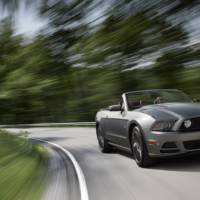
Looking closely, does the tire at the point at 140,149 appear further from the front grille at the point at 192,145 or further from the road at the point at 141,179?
the front grille at the point at 192,145

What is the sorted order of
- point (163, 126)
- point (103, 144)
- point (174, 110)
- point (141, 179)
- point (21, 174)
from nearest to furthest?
point (141, 179), point (163, 126), point (174, 110), point (21, 174), point (103, 144)

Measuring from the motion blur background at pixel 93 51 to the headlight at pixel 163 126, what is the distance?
971 centimetres

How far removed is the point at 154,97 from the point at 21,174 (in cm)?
314

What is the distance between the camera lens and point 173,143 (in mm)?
7574

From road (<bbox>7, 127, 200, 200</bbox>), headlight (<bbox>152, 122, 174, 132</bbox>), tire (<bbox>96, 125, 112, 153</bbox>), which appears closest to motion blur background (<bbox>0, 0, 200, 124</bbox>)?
tire (<bbox>96, 125, 112, 153</bbox>)

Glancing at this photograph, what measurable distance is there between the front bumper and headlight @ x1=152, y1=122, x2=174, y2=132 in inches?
3.0

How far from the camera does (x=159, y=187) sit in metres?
6.34

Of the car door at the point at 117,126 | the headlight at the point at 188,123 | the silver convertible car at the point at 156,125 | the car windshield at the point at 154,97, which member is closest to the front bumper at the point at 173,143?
the silver convertible car at the point at 156,125

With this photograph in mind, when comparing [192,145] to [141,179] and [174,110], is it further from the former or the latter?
[141,179]

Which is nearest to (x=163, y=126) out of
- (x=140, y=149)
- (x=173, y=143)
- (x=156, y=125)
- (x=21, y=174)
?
(x=156, y=125)

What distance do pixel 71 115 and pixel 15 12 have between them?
966 cm

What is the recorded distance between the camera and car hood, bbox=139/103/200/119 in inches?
301

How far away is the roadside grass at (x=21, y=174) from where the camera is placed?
23.1 ft

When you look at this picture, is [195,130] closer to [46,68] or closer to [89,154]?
[89,154]
